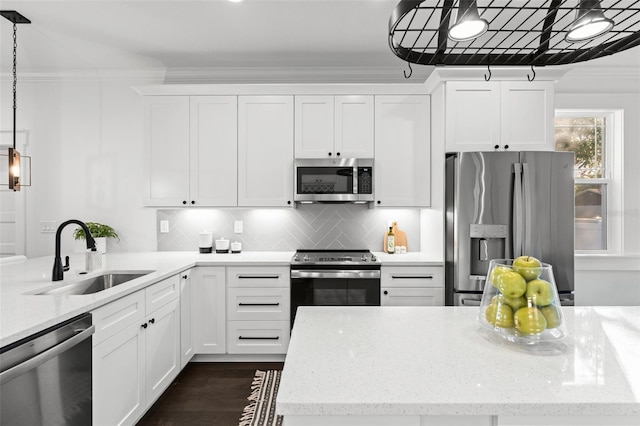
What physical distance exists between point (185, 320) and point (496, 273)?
2.42 metres

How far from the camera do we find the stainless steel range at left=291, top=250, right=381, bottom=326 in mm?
2883

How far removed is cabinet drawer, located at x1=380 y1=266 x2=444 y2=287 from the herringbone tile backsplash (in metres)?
0.63

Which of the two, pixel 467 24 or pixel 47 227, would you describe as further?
pixel 47 227

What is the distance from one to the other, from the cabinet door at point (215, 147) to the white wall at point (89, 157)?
2.48 ft

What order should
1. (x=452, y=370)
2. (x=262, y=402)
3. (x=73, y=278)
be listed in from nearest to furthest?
(x=452, y=370) < (x=73, y=278) < (x=262, y=402)

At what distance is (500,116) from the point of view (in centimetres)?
290

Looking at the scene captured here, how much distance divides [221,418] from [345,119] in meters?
2.51

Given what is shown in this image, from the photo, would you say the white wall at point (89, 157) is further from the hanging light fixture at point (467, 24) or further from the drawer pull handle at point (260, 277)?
the hanging light fixture at point (467, 24)

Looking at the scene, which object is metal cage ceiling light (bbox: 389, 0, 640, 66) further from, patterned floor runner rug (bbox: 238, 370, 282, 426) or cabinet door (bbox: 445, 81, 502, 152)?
patterned floor runner rug (bbox: 238, 370, 282, 426)

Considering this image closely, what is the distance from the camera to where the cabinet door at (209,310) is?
2.93m

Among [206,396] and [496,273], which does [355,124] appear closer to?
[496,273]

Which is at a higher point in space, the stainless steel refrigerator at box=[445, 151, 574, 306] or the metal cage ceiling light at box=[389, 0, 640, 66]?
the metal cage ceiling light at box=[389, 0, 640, 66]

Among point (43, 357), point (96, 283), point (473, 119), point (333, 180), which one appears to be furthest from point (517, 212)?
point (96, 283)

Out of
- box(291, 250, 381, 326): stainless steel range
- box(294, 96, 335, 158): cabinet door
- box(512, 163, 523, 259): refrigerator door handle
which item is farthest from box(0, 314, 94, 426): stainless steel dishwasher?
box(512, 163, 523, 259): refrigerator door handle
